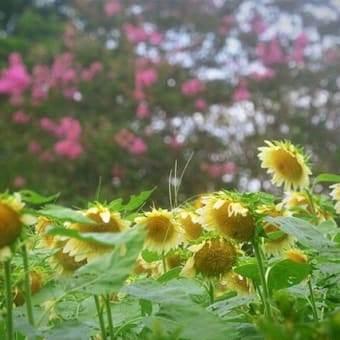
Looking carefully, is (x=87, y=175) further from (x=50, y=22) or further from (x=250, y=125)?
(x=50, y=22)

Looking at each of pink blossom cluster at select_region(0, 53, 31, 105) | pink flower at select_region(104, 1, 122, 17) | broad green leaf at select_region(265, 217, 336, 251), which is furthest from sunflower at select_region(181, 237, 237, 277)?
pink flower at select_region(104, 1, 122, 17)

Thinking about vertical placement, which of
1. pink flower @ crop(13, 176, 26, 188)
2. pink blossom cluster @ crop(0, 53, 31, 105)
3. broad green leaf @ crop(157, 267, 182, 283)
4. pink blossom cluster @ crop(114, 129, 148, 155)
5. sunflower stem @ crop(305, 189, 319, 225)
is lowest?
pink flower @ crop(13, 176, 26, 188)

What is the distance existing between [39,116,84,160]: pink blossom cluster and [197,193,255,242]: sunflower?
589cm

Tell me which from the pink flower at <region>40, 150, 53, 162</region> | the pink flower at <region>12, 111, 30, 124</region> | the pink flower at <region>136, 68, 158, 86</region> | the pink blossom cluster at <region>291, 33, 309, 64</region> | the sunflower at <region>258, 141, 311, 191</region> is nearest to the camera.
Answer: the sunflower at <region>258, 141, 311, 191</region>

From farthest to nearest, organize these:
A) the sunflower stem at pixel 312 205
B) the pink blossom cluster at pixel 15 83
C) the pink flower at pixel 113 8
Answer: the pink flower at pixel 113 8
the pink blossom cluster at pixel 15 83
the sunflower stem at pixel 312 205

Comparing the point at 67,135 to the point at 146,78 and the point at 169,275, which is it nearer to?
the point at 146,78

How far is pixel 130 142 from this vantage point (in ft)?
22.7

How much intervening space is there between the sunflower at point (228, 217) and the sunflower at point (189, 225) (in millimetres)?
114

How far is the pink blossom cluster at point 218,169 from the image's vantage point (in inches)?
258

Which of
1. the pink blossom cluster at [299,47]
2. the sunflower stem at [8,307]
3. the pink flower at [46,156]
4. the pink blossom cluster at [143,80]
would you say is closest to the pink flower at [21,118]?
the pink flower at [46,156]

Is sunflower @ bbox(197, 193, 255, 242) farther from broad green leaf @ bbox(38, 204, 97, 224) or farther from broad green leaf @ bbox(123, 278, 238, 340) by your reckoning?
broad green leaf @ bbox(38, 204, 97, 224)

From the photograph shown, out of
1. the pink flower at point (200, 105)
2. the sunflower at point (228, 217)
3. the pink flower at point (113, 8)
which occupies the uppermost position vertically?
the sunflower at point (228, 217)

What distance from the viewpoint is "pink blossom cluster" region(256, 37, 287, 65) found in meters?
7.75

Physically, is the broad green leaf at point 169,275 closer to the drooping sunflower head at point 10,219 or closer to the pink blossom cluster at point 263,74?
the drooping sunflower head at point 10,219
